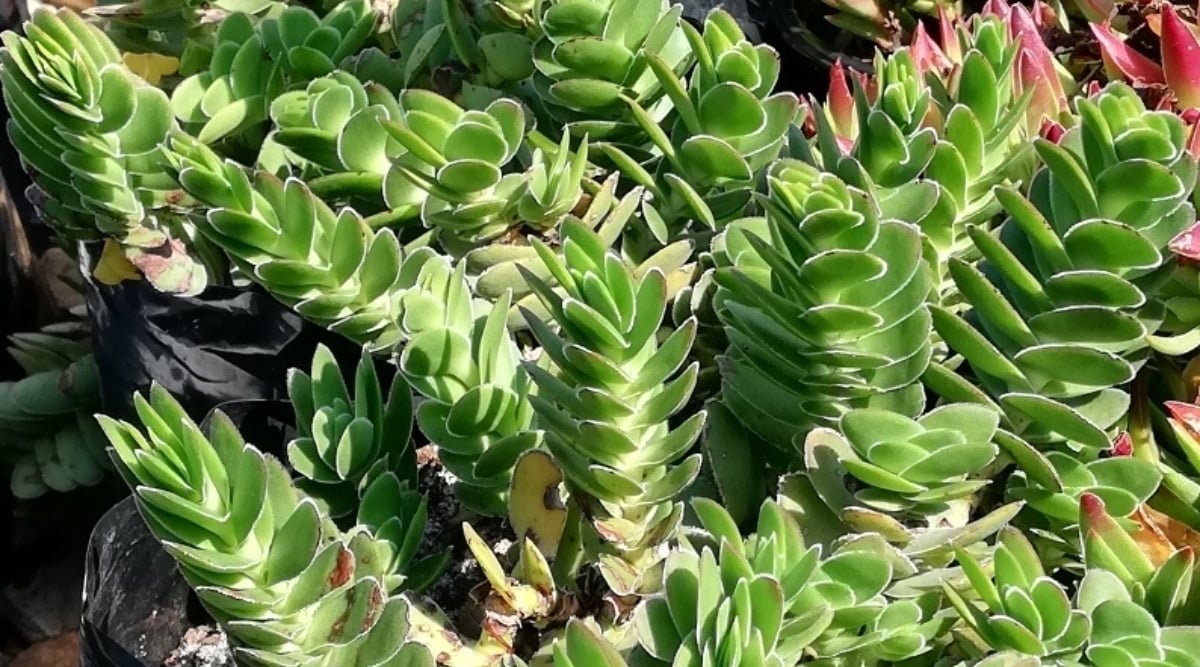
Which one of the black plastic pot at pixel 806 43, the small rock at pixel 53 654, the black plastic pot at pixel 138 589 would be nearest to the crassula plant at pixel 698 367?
the black plastic pot at pixel 138 589

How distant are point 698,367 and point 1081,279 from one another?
20cm

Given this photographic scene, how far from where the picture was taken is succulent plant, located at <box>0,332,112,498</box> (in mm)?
1291

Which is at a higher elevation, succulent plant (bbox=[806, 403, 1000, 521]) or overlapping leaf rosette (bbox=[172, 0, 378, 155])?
succulent plant (bbox=[806, 403, 1000, 521])

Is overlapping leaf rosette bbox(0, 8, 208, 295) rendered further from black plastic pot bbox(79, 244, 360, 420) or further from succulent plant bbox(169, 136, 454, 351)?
succulent plant bbox(169, 136, 454, 351)

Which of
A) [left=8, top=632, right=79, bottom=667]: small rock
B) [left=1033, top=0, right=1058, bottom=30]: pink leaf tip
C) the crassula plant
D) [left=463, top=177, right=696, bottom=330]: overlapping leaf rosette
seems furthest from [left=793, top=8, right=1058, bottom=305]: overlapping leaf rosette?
[left=8, top=632, right=79, bottom=667]: small rock

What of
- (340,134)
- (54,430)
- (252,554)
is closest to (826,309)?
(252,554)

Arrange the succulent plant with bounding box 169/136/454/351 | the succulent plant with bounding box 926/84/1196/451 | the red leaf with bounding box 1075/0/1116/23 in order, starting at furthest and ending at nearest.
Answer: the red leaf with bounding box 1075/0/1116/23 < the succulent plant with bounding box 169/136/454/351 < the succulent plant with bounding box 926/84/1196/451

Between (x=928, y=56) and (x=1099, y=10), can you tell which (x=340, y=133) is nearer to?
(x=928, y=56)

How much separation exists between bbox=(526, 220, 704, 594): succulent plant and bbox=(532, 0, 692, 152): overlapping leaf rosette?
10.2 inches

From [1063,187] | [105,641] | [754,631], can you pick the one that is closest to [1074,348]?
[1063,187]

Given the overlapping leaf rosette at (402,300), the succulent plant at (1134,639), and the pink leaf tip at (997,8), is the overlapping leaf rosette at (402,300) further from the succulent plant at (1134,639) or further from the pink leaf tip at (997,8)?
the pink leaf tip at (997,8)

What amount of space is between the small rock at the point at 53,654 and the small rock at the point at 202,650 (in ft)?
2.50

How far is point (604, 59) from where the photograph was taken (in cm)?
85

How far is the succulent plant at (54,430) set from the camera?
1291 millimetres
